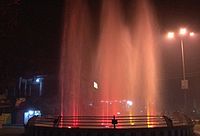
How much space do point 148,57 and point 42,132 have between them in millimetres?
Result: 17743

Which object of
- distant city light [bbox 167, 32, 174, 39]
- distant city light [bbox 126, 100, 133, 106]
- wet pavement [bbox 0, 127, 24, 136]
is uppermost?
distant city light [bbox 167, 32, 174, 39]

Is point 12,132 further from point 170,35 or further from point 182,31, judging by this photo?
point 182,31

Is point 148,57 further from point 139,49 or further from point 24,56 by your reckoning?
point 24,56

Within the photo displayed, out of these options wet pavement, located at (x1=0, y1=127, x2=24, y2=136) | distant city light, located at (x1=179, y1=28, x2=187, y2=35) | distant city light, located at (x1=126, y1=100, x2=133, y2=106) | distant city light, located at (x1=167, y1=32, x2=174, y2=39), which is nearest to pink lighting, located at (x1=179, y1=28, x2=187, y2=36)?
distant city light, located at (x1=179, y1=28, x2=187, y2=35)

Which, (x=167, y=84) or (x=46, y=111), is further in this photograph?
(x=167, y=84)

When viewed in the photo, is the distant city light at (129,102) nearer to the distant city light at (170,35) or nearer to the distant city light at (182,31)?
the distant city light at (170,35)

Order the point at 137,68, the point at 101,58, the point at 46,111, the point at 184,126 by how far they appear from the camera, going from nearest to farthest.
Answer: the point at 184,126 < the point at 101,58 < the point at 137,68 < the point at 46,111

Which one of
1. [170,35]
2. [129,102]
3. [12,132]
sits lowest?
[12,132]

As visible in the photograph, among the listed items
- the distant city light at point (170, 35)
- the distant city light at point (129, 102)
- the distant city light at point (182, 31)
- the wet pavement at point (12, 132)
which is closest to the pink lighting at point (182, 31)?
the distant city light at point (182, 31)

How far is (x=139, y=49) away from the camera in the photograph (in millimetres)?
34188

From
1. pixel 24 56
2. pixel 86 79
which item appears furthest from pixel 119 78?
pixel 86 79

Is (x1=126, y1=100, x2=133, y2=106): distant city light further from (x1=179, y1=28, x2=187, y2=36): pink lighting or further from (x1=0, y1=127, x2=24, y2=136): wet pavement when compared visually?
(x1=0, y1=127, x2=24, y2=136): wet pavement

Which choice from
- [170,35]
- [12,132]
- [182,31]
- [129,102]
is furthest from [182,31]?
[12,132]

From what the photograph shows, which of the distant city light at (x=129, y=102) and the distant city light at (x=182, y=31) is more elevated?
the distant city light at (x=182, y=31)
